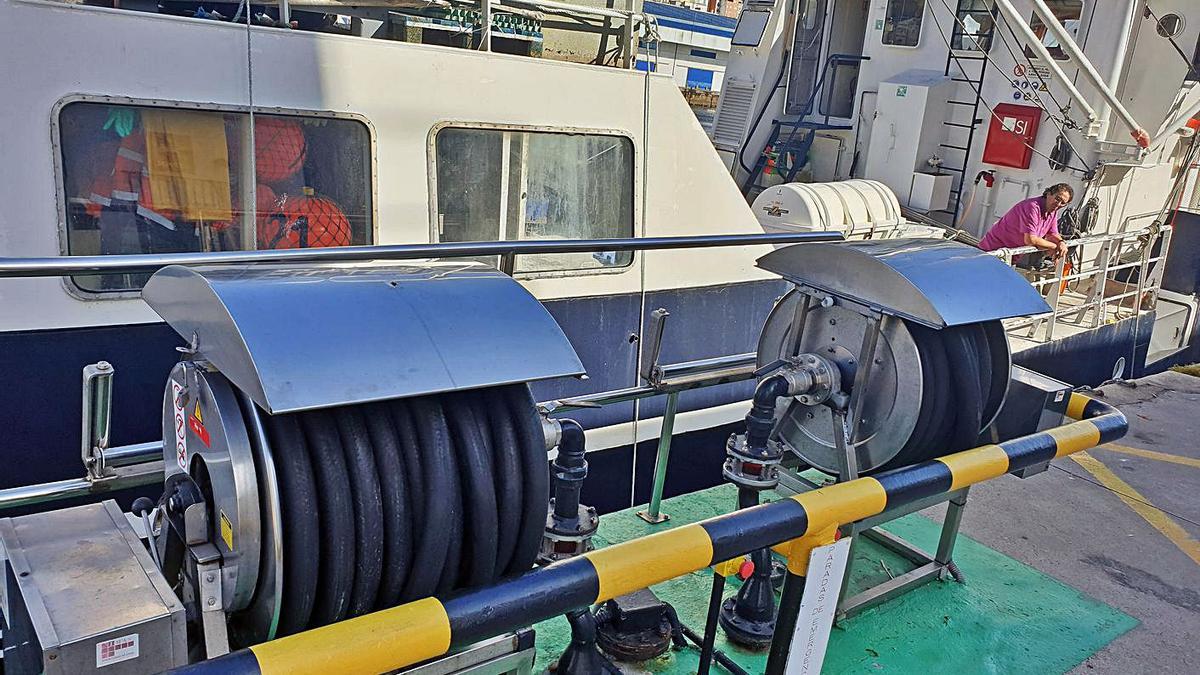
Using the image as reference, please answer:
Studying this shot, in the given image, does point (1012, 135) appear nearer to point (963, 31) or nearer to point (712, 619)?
point (963, 31)

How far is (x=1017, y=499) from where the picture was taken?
4574 mm

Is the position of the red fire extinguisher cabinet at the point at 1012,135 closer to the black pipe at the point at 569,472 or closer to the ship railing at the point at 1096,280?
the ship railing at the point at 1096,280

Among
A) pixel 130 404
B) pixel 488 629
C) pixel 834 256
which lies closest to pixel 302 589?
pixel 488 629

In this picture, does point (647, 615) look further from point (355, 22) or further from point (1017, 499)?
point (355, 22)

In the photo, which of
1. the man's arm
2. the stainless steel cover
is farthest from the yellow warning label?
the man's arm

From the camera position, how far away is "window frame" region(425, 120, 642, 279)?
415 centimetres

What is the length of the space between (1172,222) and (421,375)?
9.84m

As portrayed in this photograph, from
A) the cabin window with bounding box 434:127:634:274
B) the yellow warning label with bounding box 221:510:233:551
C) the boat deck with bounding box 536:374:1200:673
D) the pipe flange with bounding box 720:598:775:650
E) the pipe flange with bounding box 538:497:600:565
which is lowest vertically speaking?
the boat deck with bounding box 536:374:1200:673

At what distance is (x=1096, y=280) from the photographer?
7645 mm

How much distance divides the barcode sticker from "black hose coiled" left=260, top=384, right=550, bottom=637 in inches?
10.6

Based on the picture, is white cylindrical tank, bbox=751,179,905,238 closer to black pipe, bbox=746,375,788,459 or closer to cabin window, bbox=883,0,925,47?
cabin window, bbox=883,0,925,47

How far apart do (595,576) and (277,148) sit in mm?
2699

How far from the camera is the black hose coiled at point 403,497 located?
5.50 ft

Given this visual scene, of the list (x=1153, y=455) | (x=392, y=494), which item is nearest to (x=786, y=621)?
(x=392, y=494)
